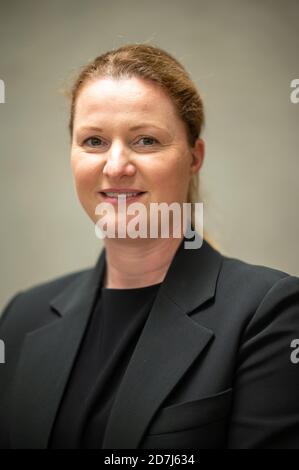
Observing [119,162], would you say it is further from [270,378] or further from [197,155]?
[270,378]

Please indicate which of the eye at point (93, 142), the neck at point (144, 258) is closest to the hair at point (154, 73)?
the eye at point (93, 142)

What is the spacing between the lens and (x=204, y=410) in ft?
2.61

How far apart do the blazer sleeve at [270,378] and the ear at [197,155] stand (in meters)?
0.30

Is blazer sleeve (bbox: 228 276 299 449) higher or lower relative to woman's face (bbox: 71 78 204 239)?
lower

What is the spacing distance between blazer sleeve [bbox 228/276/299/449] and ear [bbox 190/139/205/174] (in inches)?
11.6

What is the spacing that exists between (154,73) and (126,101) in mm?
87

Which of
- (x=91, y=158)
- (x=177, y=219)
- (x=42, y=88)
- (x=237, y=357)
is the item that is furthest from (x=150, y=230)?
(x=42, y=88)

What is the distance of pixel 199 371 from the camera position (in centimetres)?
83

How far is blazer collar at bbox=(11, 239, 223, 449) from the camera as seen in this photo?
820 mm

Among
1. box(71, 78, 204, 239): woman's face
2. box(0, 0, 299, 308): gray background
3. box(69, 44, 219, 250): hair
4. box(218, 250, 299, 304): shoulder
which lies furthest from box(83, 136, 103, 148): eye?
box(218, 250, 299, 304): shoulder

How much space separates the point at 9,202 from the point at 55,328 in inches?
16.1

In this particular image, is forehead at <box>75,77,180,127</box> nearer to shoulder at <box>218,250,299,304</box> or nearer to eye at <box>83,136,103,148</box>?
eye at <box>83,136,103,148</box>

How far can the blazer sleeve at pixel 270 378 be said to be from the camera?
770 millimetres

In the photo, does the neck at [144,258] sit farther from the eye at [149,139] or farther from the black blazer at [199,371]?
the eye at [149,139]
